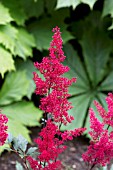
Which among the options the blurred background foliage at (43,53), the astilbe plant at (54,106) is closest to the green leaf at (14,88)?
the blurred background foliage at (43,53)

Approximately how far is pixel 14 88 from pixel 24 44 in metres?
0.30

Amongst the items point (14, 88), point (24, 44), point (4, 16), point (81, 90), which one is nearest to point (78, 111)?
point (81, 90)

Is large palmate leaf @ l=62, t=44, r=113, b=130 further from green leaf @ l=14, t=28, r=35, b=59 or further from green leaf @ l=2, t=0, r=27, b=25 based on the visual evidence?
green leaf @ l=2, t=0, r=27, b=25

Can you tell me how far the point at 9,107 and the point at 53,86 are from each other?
58.5 inches

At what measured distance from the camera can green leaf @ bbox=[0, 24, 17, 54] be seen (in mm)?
2406

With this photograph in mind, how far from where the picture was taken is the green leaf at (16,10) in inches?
106

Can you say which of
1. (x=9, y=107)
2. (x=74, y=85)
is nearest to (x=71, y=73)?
(x=74, y=85)

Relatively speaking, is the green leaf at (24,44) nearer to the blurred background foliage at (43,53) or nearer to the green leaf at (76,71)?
the blurred background foliage at (43,53)

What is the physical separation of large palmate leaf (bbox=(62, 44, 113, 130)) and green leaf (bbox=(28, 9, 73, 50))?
0.19 meters

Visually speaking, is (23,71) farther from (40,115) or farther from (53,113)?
(53,113)

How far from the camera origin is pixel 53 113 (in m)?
1.20

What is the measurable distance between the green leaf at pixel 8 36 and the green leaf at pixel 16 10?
0.19 m

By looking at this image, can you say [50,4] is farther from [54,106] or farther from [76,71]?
[54,106]

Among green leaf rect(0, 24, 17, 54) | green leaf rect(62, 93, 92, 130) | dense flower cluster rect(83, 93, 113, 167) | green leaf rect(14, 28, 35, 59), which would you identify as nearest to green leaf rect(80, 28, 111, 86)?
green leaf rect(62, 93, 92, 130)
